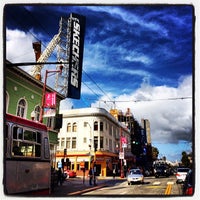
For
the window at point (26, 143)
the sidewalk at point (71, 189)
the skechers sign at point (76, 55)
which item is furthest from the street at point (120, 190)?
the skechers sign at point (76, 55)

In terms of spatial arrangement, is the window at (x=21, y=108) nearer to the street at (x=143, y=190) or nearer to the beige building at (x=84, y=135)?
the beige building at (x=84, y=135)

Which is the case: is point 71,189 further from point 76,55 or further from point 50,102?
point 50,102

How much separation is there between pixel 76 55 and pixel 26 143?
15.1 ft

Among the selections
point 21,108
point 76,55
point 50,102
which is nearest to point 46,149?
point 76,55

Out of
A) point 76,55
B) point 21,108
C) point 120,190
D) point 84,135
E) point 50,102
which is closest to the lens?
point 120,190

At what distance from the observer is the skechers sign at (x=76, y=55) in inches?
383

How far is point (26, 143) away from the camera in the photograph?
8.06 metres

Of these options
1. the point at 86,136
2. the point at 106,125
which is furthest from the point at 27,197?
the point at 106,125

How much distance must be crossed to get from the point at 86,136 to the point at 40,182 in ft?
52.7

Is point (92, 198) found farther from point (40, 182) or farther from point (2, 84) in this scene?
point (2, 84)

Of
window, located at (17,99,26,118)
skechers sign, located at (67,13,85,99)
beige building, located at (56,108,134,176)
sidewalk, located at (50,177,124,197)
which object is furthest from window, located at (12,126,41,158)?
beige building, located at (56,108,134,176)

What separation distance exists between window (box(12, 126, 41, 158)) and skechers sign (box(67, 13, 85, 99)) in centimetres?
362

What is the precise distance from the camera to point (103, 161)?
2833cm

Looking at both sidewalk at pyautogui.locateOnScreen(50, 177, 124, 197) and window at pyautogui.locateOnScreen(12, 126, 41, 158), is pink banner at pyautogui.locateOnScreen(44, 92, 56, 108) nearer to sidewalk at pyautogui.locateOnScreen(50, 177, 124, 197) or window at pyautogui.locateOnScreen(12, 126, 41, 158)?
sidewalk at pyautogui.locateOnScreen(50, 177, 124, 197)
